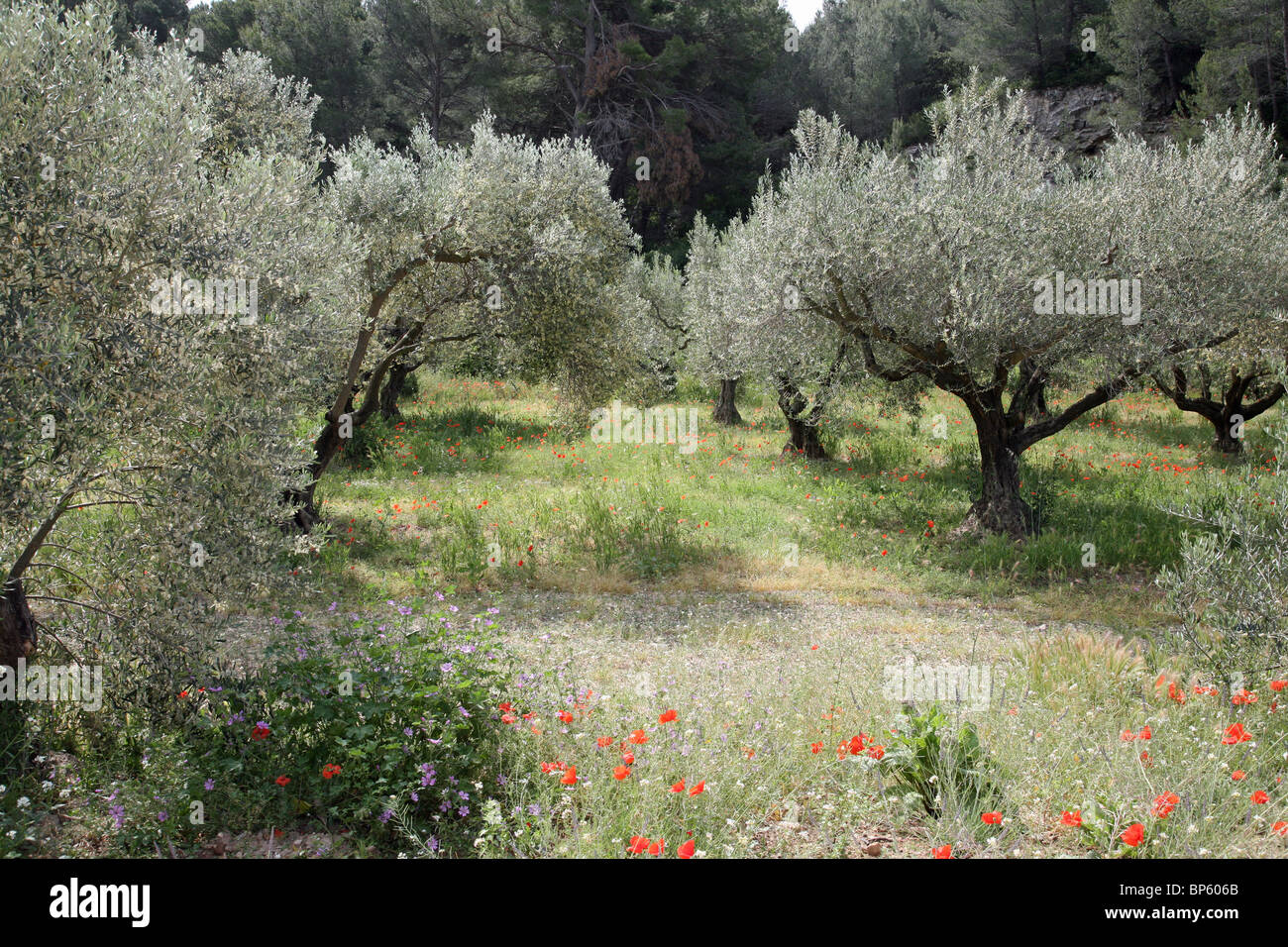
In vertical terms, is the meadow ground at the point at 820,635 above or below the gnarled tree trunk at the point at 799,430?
below

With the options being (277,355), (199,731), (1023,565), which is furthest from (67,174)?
(1023,565)

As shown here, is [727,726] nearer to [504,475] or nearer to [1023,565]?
[1023,565]

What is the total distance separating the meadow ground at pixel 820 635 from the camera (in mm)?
4160

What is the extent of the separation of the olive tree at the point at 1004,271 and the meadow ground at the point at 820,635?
2391 mm

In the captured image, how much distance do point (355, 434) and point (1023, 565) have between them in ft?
43.5

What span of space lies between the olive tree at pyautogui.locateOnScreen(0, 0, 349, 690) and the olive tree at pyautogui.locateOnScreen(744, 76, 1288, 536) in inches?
335

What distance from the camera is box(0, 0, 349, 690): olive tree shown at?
14.9ft
